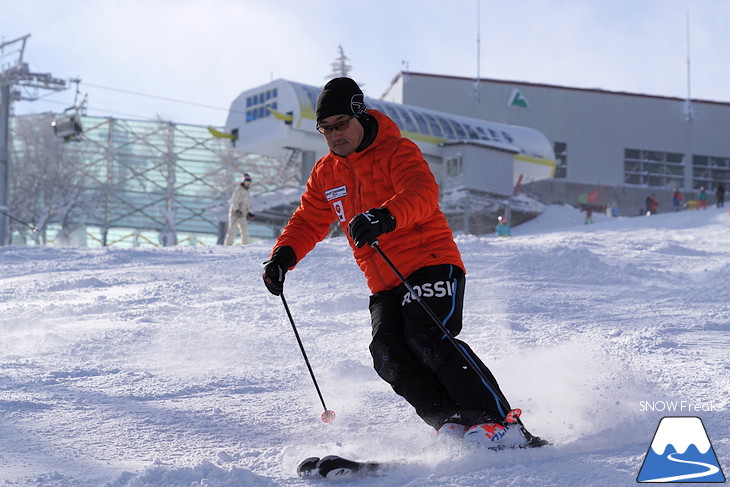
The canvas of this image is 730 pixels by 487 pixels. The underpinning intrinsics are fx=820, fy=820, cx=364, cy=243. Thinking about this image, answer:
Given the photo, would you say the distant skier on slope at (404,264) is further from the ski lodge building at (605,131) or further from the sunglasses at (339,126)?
the ski lodge building at (605,131)

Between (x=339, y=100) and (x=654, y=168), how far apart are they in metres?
45.2

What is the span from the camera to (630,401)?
353 centimetres

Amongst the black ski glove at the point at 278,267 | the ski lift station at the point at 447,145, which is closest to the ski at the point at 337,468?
the black ski glove at the point at 278,267

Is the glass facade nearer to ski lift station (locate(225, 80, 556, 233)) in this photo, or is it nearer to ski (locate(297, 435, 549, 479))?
ski lift station (locate(225, 80, 556, 233))

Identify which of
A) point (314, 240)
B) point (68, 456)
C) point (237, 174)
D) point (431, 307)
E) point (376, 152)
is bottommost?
point (68, 456)

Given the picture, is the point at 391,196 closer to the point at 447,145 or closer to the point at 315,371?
the point at 315,371

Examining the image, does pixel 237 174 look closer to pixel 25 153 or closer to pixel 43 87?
pixel 25 153

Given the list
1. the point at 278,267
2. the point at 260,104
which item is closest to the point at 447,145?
the point at 260,104

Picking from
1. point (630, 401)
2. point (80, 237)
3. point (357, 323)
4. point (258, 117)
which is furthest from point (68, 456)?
point (80, 237)

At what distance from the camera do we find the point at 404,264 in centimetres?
323

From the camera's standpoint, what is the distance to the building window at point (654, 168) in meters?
44.7

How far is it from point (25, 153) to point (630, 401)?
41.1 meters

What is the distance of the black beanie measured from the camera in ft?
10.5

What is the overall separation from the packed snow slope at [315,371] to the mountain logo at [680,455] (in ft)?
0.17
